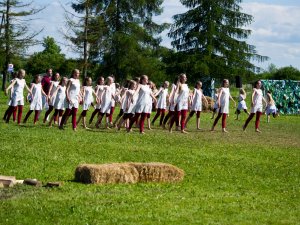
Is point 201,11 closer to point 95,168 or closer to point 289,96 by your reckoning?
point 289,96

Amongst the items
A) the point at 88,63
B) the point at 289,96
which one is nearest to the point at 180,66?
the point at 88,63

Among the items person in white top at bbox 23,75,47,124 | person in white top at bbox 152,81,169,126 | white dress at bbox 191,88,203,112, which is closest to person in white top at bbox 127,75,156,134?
white dress at bbox 191,88,203,112

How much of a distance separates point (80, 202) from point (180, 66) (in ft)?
201

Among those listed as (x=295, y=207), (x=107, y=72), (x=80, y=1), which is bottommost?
(x=295, y=207)

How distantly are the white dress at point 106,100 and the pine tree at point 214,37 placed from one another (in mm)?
41800

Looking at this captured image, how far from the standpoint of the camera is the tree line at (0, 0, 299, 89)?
220 feet

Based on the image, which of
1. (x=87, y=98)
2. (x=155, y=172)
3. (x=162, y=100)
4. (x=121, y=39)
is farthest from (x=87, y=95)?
(x=121, y=39)

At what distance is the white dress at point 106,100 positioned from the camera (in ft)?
97.6

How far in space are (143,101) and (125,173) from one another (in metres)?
12.9

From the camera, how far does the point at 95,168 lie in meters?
13.7

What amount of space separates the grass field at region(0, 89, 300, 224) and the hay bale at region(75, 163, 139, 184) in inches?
9.6

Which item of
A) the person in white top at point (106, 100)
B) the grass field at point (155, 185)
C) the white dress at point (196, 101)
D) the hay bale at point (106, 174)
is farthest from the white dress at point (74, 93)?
the hay bale at point (106, 174)

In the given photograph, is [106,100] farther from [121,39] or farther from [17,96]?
[121,39]

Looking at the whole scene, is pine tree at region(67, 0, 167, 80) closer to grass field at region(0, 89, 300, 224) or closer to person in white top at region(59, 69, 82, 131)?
person in white top at region(59, 69, 82, 131)
